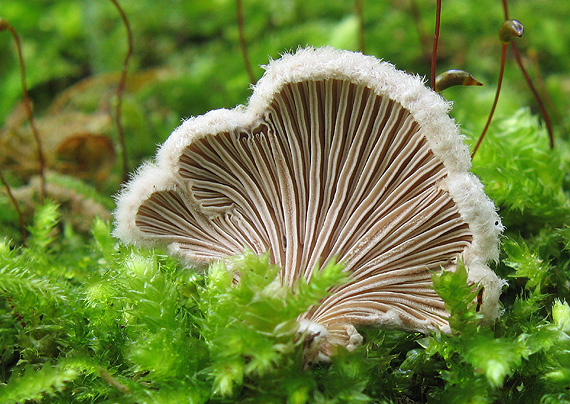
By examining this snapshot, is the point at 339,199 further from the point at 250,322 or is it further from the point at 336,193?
the point at 250,322

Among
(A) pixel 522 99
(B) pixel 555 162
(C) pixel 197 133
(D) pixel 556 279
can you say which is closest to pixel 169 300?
(C) pixel 197 133

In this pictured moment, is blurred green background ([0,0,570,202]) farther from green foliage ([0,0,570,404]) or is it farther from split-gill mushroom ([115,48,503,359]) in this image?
split-gill mushroom ([115,48,503,359])

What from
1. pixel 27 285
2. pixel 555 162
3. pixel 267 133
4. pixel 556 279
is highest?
pixel 267 133

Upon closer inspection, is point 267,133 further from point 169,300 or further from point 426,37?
point 426,37

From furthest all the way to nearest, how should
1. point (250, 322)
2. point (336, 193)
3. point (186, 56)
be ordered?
1. point (186, 56)
2. point (336, 193)
3. point (250, 322)

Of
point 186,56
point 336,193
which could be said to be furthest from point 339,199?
point 186,56

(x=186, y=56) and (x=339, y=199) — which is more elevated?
(x=186, y=56)

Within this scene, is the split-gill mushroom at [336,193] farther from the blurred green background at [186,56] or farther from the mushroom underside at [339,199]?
Answer: the blurred green background at [186,56]

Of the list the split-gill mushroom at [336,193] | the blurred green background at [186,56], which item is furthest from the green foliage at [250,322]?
the blurred green background at [186,56]
